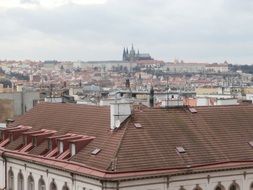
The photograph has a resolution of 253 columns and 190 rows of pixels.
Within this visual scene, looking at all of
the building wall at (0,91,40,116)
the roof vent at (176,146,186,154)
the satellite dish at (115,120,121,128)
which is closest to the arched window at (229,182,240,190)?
the roof vent at (176,146,186,154)

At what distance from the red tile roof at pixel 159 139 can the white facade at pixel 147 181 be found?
54 cm

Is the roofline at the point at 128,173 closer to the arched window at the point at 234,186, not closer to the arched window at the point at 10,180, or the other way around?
the arched window at the point at 234,186

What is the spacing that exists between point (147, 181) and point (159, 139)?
411 centimetres

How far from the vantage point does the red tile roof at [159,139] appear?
40719mm

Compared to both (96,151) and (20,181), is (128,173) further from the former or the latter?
(20,181)

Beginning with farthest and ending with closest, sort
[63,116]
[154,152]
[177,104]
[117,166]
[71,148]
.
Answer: [63,116], [177,104], [71,148], [154,152], [117,166]

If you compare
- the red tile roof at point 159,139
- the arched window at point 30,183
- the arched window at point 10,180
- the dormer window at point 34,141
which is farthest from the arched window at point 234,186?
the arched window at point 10,180

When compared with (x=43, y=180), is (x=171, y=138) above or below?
above

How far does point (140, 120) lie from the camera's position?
4434cm

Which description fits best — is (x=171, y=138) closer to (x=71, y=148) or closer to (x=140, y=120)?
(x=140, y=120)

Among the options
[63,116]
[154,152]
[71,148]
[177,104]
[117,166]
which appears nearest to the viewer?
[117,166]

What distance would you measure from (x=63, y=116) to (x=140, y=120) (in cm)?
950

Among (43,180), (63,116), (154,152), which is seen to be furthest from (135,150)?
(63,116)

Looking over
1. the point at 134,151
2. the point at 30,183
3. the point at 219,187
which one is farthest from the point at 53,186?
the point at 219,187
